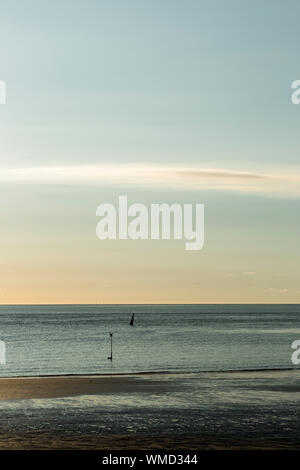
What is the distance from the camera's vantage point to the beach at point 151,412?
29.4 metres

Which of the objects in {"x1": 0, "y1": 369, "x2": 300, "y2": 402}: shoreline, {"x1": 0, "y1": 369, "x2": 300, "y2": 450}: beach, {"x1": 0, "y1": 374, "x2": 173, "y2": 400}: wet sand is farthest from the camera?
{"x1": 0, "y1": 369, "x2": 300, "y2": 402}: shoreline

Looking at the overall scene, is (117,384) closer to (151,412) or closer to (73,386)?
(73,386)

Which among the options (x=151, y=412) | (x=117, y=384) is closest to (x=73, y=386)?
(x=117, y=384)

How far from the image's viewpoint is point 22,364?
83062 mm

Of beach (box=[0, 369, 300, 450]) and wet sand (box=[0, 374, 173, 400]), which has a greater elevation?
wet sand (box=[0, 374, 173, 400])

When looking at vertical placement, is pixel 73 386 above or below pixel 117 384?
below

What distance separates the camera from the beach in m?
29.4

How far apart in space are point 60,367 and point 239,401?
4145 cm

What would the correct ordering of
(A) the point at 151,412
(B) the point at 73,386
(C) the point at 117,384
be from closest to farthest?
1. (A) the point at 151,412
2. (B) the point at 73,386
3. (C) the point at 117,384

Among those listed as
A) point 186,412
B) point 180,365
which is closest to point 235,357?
point 180,365

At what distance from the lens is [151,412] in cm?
3659

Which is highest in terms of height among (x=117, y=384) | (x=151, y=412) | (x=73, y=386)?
(x=117, y=384)
